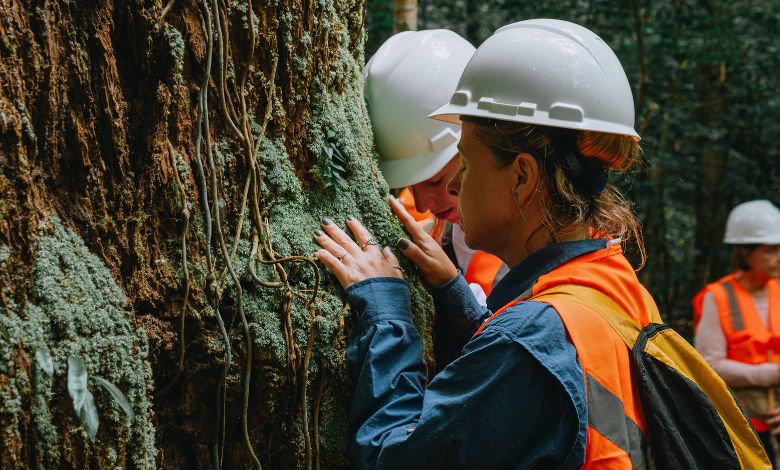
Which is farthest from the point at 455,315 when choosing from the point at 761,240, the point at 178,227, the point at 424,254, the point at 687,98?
the point at 687,98

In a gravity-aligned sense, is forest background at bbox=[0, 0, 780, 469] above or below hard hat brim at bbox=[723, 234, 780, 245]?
above

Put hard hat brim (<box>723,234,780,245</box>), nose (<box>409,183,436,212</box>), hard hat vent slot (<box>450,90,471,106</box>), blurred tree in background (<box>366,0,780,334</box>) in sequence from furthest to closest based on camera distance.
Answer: blurred tree in background (<box>366,0,780,334</box>) < hard hat brim (<box>723,234,780,245</box>) < nose (<box>409,183,436,212</box>) < hard hat vent slot (<box>450,90,471,106</box>)

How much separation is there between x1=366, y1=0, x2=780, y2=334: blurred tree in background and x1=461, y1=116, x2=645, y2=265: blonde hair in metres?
4.56

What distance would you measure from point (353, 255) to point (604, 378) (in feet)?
2.60

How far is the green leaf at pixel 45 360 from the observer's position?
138 cm

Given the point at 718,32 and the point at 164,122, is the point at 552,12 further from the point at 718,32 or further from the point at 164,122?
the point at 164,122

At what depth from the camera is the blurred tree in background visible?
7.34 m

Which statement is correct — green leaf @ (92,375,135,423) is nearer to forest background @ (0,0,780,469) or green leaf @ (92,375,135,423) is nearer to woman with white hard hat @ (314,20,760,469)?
forest background @ (0,0,780,469)

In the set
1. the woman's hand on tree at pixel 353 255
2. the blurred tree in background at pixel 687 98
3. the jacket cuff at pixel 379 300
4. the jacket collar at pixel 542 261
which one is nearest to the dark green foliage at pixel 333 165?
the woman's hand on tree at pixel 353 255

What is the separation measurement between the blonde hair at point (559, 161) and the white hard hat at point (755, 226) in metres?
3.82

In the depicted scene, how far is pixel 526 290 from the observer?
1.87 metres

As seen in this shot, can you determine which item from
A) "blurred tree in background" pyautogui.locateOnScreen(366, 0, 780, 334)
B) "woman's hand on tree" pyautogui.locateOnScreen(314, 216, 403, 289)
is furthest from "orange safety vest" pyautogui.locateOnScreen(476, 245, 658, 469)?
"blurred tree in background" pyautogui.locateOnScreen(366, 0, 780, 334)

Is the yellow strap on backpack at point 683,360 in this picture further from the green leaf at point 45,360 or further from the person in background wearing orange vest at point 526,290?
the green leaf at point 45,360

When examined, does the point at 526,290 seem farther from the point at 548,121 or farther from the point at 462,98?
the point at 462,98
